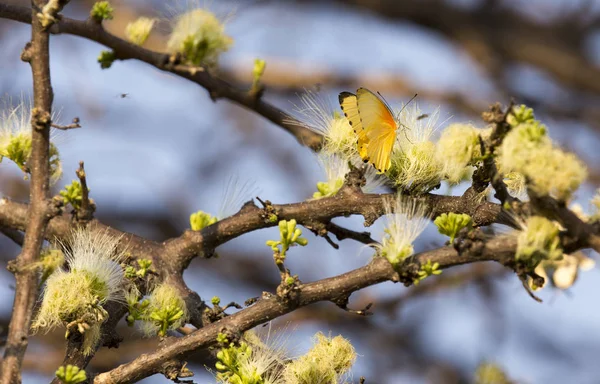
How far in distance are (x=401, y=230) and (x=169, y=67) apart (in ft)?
2.96

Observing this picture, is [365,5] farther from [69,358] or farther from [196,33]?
[69,358]

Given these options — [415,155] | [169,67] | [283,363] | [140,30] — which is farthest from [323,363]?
[140,30]

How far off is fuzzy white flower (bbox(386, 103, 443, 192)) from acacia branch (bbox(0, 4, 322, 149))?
0.96ft

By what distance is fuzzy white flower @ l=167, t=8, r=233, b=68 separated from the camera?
210 centimetres

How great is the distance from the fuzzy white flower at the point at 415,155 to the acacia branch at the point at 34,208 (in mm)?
684

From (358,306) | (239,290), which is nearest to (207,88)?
(358,306)

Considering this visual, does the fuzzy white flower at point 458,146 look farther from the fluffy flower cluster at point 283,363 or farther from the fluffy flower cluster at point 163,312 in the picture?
the fluffy flower cluster at point 163,312

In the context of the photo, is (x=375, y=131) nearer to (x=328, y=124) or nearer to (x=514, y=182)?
(x=328, y=124)

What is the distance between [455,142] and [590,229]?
0.99ft

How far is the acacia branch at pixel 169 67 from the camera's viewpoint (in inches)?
71.2

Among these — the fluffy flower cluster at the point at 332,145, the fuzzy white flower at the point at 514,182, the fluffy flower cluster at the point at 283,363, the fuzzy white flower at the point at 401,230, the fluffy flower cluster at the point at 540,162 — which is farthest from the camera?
the fluffy flower cluster at the point at 332,145

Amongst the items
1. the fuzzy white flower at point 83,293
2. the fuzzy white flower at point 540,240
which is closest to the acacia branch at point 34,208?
the fuzzy white flower at point 83,293

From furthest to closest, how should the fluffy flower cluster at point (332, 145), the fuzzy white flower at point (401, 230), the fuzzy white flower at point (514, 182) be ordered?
the fluffy flower cluster at point (332, 145)
the fuzzy white flower at point (514, 182)
the fuzzy white flower at point (401, 230)

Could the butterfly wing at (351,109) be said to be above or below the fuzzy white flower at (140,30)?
below
